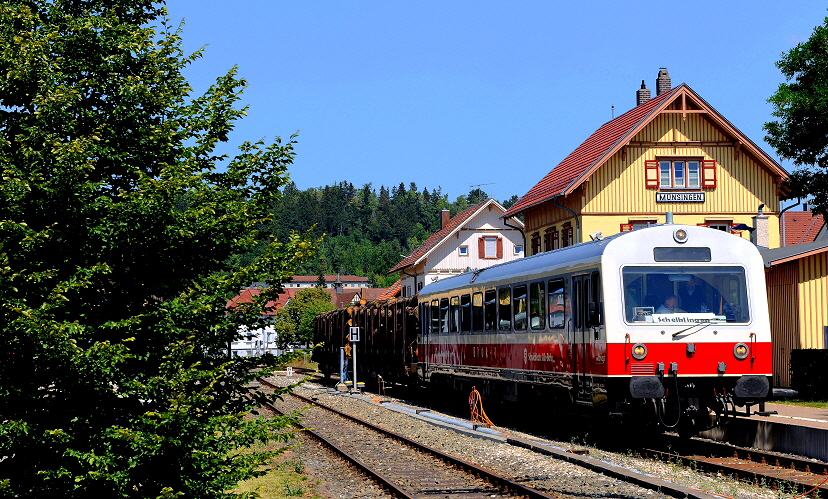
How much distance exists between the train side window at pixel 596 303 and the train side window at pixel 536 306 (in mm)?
2242

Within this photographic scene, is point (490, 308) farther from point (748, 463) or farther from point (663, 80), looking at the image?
point (663, 80)

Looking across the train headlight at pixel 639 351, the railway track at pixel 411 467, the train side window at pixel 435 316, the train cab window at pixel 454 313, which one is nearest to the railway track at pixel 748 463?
→ the train headlight at pixel 639 351

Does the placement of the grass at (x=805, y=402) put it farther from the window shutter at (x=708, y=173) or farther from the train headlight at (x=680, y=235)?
the window shutter at (x=708, y=173)

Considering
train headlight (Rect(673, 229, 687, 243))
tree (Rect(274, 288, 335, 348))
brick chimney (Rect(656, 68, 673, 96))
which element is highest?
brick chimney (Rect(656, 68, 673, 96))

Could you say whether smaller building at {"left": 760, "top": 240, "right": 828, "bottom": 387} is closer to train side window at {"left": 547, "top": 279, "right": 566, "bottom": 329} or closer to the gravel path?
the gravel path

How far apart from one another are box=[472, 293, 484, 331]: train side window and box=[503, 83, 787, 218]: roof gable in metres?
16.3

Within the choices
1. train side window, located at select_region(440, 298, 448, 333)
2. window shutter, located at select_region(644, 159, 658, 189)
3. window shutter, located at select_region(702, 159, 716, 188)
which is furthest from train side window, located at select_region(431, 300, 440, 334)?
window shutter, located at select_region(702, 159, 716, 188)

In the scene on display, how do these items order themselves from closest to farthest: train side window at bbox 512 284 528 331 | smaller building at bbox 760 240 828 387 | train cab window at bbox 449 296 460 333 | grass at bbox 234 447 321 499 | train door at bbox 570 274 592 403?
grass at bbox 234 447 321 499 < train door at bbox 570 274 592 403 < train side window at bbox 512 284 528 331 < train cab window at bbox 449 296 460 333 < smaller building at bbox 760 240 828 387

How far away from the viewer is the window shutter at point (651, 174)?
39.1 meters

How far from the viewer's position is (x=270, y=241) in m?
9.51

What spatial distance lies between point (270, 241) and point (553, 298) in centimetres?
895

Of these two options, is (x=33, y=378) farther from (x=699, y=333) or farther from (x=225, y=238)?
(x=699, y=333)

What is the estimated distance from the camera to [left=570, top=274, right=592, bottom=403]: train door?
16062 mm

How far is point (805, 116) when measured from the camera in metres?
24.5
